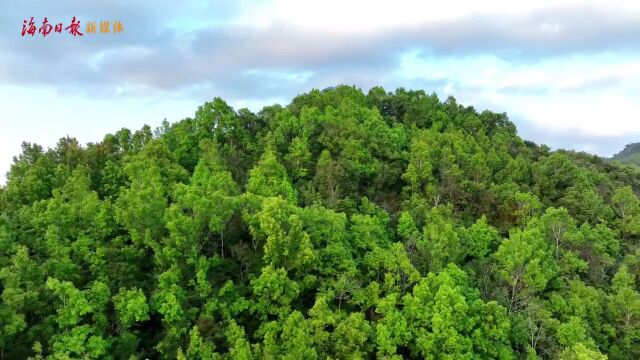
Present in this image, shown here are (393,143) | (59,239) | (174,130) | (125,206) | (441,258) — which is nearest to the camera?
(59,239)

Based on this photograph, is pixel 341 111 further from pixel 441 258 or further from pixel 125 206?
pixel 125 206

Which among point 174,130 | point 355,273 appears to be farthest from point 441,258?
point 174,130

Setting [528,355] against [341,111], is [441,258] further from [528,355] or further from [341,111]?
[341,111]

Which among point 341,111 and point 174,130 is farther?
point 341,111

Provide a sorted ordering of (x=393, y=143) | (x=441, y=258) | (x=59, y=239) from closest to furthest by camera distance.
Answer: (x=59, y=239)
(x=441, y=258)
(x=393, y=143)

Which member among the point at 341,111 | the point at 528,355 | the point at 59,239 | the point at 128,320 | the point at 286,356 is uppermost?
the point at 341,111

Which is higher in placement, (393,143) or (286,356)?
(393,143)

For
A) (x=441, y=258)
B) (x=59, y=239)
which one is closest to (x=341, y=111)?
(x=441, y=258)
